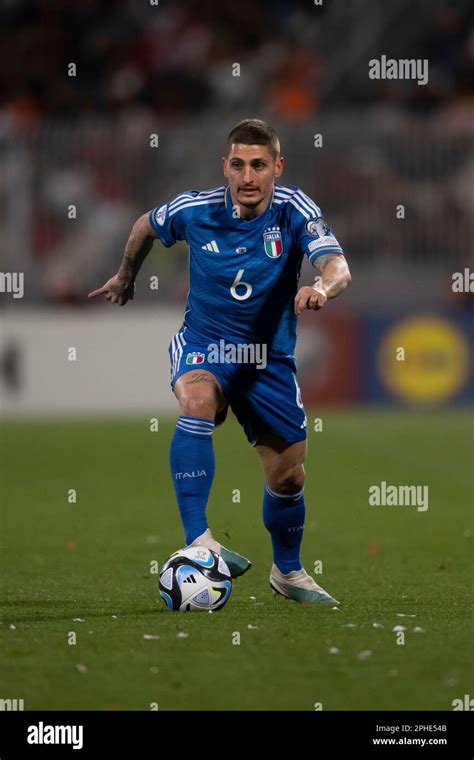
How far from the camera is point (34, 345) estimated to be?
19.1 metres

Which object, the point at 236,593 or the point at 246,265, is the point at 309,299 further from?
the point at 236,593

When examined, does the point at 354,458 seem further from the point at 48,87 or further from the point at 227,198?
the point at 48,87

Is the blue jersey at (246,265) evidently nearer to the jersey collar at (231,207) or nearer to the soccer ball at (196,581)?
the jersey collar at (231,207)

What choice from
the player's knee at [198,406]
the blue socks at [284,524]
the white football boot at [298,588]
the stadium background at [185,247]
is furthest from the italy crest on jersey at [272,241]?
the stadium background at [185,247]

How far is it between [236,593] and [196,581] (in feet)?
2.89

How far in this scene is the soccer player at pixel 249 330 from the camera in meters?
6.52

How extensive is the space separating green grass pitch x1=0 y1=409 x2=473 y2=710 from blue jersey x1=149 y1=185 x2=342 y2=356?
4.31ft

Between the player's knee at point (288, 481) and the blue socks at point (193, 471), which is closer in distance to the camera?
the blue socks at point (193, 471)

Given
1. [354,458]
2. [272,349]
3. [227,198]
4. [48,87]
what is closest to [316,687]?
[272,349]

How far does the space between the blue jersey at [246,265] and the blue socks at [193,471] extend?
0.51 m

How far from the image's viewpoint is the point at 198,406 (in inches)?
255

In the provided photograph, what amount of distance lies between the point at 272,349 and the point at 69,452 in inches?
329

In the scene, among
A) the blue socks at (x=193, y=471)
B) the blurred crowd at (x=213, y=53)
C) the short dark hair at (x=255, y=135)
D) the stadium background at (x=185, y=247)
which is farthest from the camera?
the blurred crowd at (x=213, y=53)

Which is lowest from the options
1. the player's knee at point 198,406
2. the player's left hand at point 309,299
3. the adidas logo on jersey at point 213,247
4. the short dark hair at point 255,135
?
the player's knee at point 198,406
